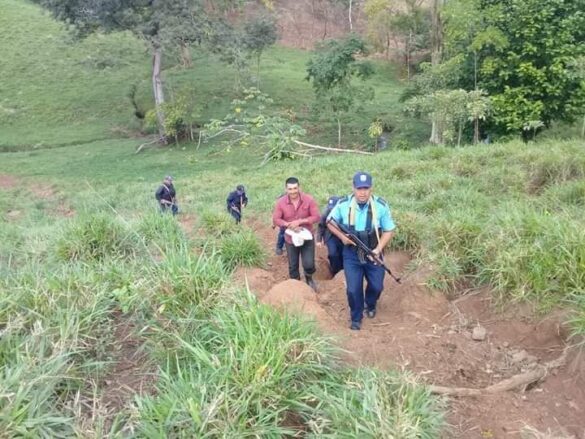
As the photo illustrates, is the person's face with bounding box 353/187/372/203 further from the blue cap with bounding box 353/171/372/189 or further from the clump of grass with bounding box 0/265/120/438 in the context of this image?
the clump of grass with bounding box 0/265/120/438

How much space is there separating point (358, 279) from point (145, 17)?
77.2ft

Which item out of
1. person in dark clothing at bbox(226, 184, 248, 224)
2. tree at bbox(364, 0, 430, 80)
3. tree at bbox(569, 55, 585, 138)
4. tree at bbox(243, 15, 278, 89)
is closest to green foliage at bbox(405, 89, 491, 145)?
tree at bbox(569, 55, 585, 138)

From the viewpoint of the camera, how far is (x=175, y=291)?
14.4ft

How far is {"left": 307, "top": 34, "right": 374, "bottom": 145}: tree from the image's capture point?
25.7 meters

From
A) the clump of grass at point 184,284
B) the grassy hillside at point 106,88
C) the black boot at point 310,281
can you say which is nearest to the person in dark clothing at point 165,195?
the black boot at point 310,281

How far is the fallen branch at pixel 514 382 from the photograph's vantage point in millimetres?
3939

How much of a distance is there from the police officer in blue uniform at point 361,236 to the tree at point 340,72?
20434 mm

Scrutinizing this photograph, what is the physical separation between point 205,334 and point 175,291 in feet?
1.90

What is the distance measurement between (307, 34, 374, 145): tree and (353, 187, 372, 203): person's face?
67.3ft

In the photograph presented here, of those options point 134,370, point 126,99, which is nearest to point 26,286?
point 134,370

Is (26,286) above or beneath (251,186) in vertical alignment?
above

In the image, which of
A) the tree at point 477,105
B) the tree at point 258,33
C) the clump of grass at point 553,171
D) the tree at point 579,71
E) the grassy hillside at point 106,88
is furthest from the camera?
the tree at point 258,33

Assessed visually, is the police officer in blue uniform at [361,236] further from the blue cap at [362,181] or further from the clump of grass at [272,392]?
the clump of grass at [272,392]

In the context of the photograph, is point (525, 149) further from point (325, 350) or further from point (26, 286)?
A: point (26, 286)
